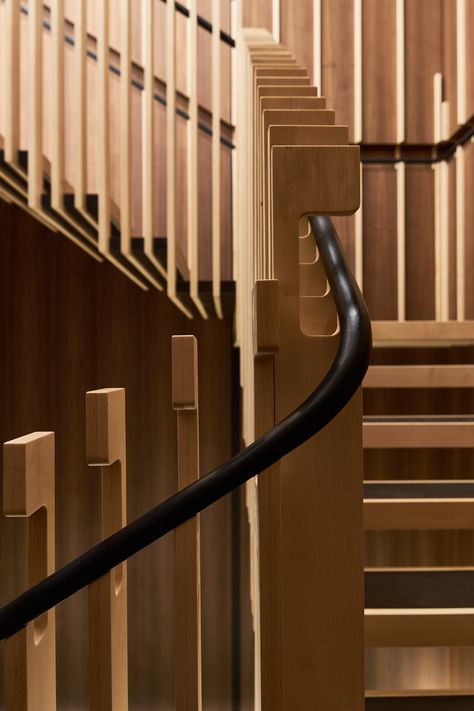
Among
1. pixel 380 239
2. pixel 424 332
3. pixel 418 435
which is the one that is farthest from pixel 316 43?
pixel 418 435

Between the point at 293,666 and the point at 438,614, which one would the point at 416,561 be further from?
the point at 293,666

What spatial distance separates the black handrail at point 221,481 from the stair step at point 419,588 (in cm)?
62

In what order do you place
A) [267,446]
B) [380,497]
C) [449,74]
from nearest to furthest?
[267,446] < [380,497] < [449,74]

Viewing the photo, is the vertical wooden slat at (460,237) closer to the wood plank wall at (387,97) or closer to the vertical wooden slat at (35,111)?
the wood plank wall at (387,97)

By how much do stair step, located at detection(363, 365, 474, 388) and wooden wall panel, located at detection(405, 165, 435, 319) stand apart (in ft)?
3.96

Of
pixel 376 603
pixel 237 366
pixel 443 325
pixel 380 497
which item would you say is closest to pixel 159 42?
pixel 237 366

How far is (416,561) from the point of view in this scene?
3428mm

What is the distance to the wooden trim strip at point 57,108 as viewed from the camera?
2.52m

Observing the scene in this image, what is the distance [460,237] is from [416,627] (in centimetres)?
215

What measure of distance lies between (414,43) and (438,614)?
2.97 metres

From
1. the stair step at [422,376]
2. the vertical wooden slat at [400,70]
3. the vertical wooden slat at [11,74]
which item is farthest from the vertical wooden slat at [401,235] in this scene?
the vertical wooden slat at [11,74]

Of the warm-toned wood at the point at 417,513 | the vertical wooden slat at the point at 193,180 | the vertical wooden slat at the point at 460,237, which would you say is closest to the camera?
the warm-toned wood at the point at 417,513

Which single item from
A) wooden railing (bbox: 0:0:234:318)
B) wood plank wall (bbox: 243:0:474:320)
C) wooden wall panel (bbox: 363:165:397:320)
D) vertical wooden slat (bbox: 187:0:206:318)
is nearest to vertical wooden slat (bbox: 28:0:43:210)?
wooden railing (bbox: 0:0:234:318)

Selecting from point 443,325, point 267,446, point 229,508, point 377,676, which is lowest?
point 377,676
